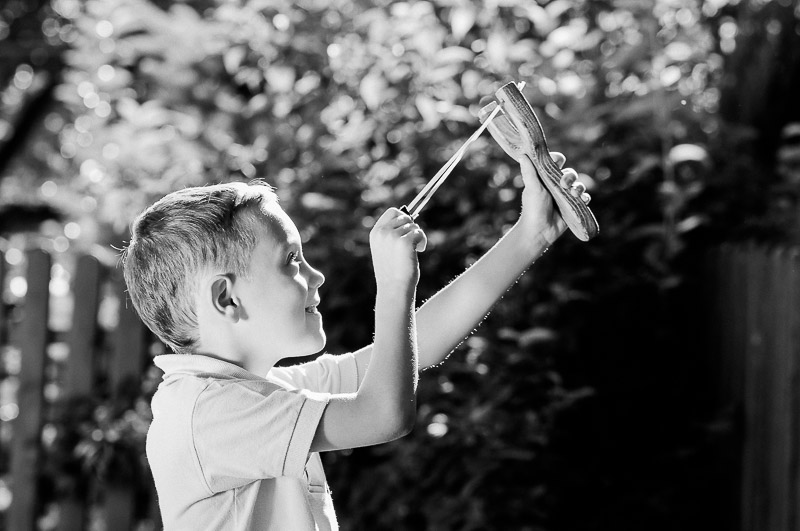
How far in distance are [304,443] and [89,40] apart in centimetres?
358

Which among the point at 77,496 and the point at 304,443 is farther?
the point at 77,496

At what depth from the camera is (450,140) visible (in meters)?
3.61

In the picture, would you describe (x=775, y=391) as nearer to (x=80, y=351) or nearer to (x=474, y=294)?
(x=474, y=294)

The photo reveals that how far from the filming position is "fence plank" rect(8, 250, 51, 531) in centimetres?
448

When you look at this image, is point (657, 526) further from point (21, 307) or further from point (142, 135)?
point (21, 307)

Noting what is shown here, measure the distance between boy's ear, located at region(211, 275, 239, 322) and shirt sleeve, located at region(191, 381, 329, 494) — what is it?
12 centimetres

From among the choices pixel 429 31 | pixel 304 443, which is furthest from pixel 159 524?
pixel 304 443

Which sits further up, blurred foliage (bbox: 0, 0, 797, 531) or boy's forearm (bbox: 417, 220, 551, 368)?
blurred foliage (bbox: 0, 0, 797, 531)

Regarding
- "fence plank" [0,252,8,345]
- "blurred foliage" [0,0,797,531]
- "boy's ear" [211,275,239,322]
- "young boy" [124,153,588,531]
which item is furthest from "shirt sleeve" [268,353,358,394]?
"fence plank" [0,252,8,345]

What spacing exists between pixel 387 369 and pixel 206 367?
0.33 metres

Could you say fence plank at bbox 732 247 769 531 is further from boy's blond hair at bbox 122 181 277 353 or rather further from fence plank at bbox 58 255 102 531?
fence plank at bbox 58 255 102 531

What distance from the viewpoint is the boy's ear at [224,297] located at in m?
1.66

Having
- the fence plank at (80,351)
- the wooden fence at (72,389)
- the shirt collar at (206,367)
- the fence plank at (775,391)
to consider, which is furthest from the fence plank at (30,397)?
the shirt collar at (206,367)

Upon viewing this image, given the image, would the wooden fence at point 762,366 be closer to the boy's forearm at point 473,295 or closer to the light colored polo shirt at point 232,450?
the boy's forearm at point 473,295
